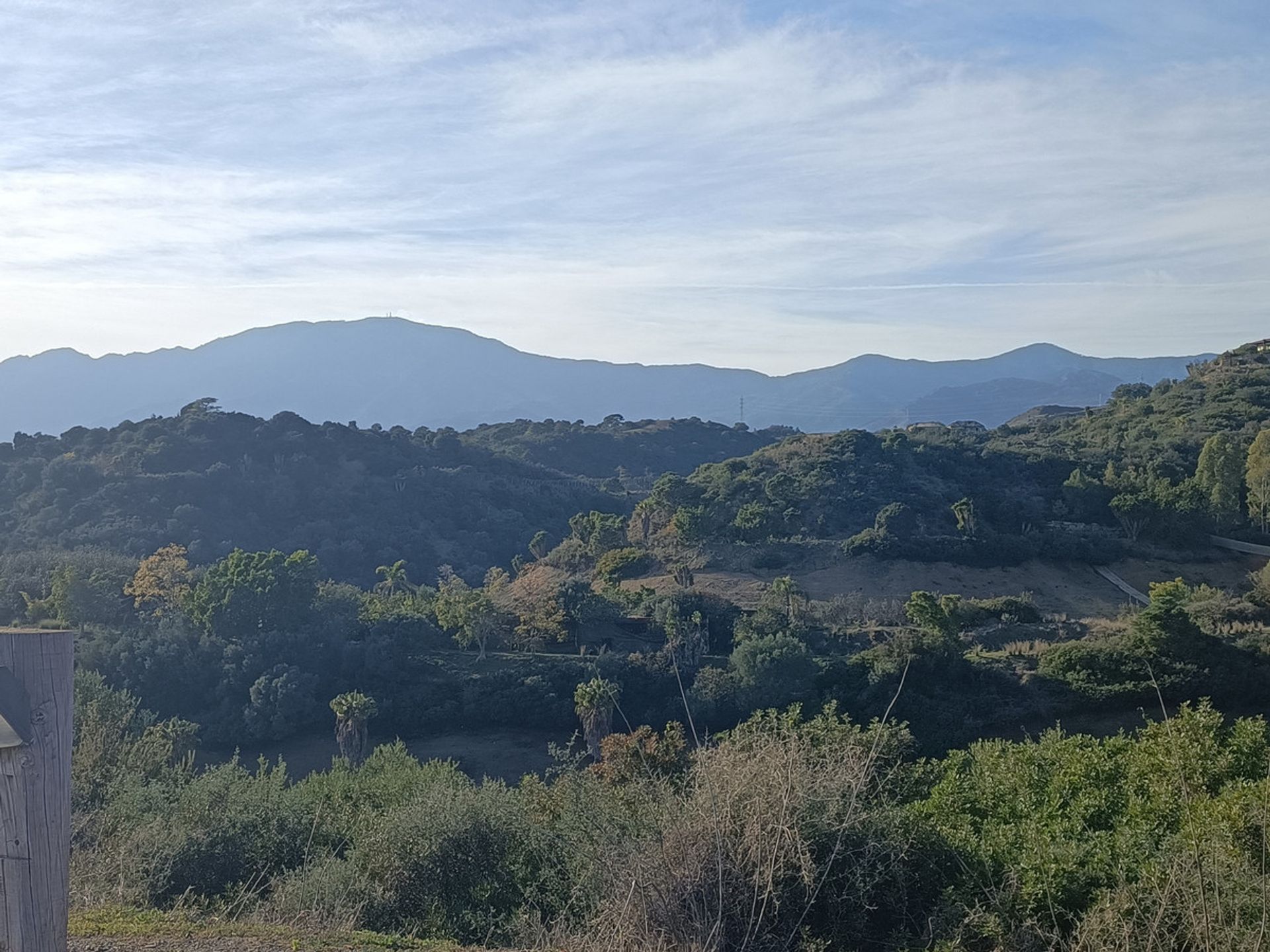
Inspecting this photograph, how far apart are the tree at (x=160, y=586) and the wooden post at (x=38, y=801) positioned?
2399cm

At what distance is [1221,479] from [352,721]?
27.8 metres

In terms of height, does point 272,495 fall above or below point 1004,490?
above

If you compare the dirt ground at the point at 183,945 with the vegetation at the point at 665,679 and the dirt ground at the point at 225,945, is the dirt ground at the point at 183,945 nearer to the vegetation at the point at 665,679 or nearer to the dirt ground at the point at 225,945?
the dirt ground at the point at 225,945

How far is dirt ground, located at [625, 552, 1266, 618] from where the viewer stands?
28.3 metres

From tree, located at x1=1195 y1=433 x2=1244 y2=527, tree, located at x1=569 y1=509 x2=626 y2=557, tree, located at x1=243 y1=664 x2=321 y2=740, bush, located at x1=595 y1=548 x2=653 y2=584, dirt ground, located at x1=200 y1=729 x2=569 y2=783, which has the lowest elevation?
dirt ground, located at x1=200 y1=729 x2=569 y2=783

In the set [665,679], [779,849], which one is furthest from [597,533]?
[779,849]

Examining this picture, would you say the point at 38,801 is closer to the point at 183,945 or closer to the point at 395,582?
the point at 183,945

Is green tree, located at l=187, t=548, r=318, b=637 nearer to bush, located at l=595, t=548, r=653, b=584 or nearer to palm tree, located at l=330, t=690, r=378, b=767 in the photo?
palm tree, located at l=330, t=690, r=378, b=767

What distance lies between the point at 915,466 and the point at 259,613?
26.0 meters

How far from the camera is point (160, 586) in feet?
83.7

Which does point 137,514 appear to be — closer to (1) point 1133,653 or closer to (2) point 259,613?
(2) point 259,613

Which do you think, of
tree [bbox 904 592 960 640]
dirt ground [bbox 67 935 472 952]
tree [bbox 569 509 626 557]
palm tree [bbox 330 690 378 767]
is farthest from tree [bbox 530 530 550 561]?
dirt ground [bbox 67 935 472 952]

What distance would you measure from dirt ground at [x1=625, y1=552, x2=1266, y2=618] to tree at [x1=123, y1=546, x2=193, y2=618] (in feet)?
40.5

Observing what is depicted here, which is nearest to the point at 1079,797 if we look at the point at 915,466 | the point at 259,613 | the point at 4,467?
the point at 259,613
